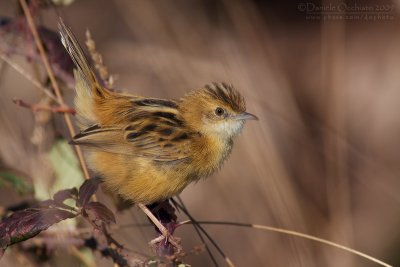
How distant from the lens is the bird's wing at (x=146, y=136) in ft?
13.0

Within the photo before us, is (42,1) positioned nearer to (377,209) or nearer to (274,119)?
(274,119)

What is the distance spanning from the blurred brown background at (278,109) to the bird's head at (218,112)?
38.4 inches

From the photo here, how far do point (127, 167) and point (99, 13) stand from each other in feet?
19.4

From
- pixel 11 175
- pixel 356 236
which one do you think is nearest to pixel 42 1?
pixel 11 175

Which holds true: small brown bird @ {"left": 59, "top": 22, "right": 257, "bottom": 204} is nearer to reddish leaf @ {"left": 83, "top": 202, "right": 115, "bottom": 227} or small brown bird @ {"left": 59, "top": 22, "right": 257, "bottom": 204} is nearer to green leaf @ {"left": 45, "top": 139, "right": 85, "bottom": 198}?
green leaf @ {"left": 45, "top": 139, "right": 85, "bottom": 198}

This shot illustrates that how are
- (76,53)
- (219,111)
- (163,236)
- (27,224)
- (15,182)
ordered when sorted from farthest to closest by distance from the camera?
1. (219,111)
2. (76,53)
3. (15,182)
4. (163,236)
5. (27,224)

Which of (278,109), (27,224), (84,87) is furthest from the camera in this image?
(278,109)

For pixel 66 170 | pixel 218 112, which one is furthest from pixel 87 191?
pixel 218 112

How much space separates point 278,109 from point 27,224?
15.0 feet

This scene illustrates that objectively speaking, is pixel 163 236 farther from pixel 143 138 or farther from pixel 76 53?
pixel 76 53

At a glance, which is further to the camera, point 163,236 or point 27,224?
point 163,236

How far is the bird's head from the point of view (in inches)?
169

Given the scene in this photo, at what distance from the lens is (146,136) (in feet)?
13.2

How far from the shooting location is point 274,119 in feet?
28.1
